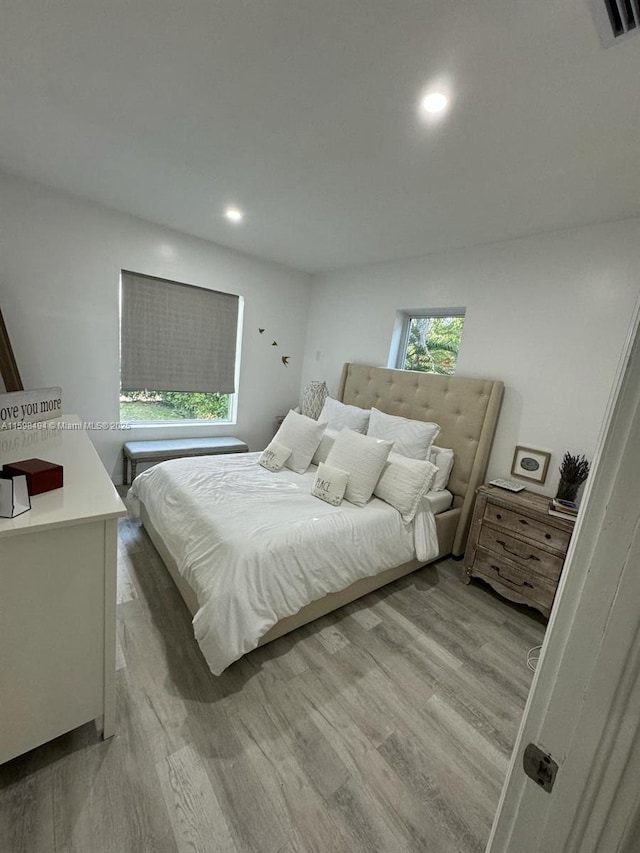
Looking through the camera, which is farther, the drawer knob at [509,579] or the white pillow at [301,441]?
the white pillow at [301,441]

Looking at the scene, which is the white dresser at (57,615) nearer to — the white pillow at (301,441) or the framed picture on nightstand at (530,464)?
the white pillow at (301,441)

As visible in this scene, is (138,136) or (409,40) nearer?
(409,40)

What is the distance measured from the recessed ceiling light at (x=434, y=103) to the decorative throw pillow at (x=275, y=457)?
6.81 ft

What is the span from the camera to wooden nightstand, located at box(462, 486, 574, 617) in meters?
1.98

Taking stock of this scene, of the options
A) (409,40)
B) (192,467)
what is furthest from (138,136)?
(192,467)

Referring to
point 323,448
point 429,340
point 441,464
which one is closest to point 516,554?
point 441,464

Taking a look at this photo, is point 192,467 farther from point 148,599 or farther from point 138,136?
point 138,136

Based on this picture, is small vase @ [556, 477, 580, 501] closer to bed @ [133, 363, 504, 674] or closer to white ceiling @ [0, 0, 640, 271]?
bed @ [133, 363, 504, 674]

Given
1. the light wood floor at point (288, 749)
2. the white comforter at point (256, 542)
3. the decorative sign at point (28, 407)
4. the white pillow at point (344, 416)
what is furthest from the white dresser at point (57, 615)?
the white pillow at point (344, 416)

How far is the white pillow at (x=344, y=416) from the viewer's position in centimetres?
304

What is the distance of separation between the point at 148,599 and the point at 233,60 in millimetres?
2528

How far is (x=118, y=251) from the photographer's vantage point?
285 cm

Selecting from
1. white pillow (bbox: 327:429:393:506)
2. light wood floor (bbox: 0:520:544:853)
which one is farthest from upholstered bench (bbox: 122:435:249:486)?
white pillow (bbox: 327:429:393:506)

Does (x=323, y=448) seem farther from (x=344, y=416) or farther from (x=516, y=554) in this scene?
(x=516, y=554)
